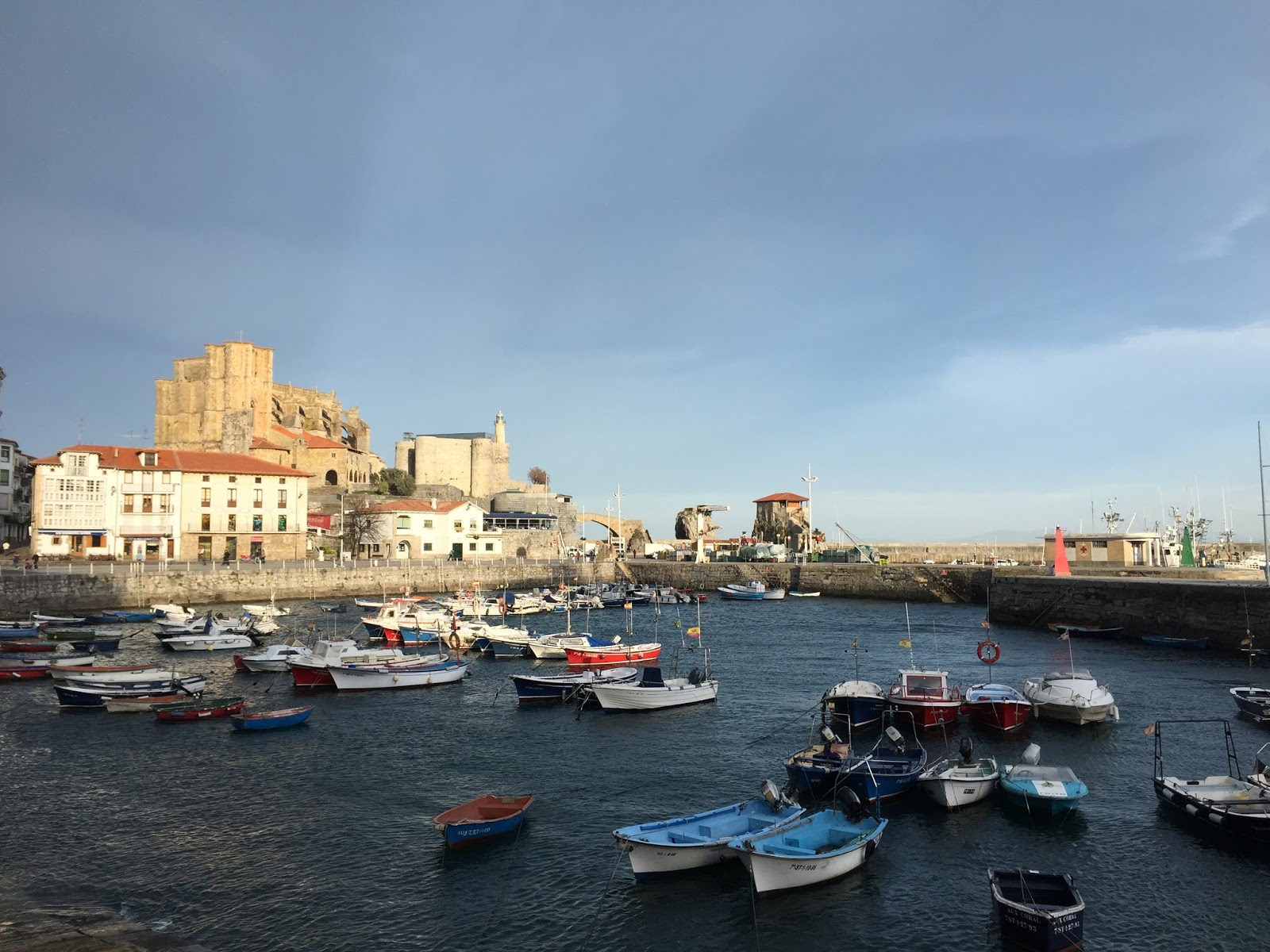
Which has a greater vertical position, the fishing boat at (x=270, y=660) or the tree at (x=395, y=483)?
the tree at (x=395, y=483)

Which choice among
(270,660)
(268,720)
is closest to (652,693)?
(268,720)

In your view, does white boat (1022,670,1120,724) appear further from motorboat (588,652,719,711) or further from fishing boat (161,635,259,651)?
fishing boat (161,635,259,651)

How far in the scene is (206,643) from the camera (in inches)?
1662

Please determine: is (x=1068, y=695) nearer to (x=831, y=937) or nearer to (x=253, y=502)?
(x=831, y=937)

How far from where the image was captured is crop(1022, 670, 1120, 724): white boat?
26.9 metres

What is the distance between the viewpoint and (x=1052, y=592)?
56844 millimetres

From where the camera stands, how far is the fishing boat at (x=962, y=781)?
19.2 m

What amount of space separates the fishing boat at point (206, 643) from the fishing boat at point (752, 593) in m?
47.3

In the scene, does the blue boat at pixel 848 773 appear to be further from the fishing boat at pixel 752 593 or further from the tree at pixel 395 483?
the tree at pixel 395 483

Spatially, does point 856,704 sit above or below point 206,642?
below

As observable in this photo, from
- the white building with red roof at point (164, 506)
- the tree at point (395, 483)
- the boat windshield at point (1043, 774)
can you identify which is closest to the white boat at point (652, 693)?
the boat windshield at point (1043, 774)

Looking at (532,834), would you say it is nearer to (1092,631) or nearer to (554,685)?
(554,685)

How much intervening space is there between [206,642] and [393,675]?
14.8 metres

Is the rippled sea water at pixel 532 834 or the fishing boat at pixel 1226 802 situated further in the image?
the fishing boat at pixel 1226 802
